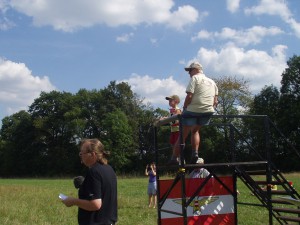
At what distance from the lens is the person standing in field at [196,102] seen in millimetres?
7340

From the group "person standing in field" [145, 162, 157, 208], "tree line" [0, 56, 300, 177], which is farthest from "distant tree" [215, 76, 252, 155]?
"person standing in field" [145, 162, 157, 208]

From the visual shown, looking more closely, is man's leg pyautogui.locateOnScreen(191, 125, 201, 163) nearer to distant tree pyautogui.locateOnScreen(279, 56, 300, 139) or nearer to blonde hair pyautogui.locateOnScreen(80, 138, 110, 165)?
blonde hair pyautogui.locateOnScreen(80, 138, 110, 165)

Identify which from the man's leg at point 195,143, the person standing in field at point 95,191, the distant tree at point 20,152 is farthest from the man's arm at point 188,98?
the distant tree at point 20,152

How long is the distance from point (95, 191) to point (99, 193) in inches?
1.9

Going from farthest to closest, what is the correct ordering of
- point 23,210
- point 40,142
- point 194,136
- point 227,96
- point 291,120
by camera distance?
1. point 40,142
2. point 227,96
3. point 291,120
4. point 23,210
5. point 194,136

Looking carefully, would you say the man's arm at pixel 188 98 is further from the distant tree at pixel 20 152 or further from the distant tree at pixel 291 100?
the distant tree at pixel 20 152

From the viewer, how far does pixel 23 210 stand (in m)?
13.8

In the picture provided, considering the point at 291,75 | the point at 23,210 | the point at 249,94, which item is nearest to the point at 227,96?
the point at 249,94

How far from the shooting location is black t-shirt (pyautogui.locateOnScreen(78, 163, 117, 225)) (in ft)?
14.9

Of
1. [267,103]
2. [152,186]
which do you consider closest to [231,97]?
[267,103]

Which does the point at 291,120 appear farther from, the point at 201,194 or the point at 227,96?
the point at 201,194

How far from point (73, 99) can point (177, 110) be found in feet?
262

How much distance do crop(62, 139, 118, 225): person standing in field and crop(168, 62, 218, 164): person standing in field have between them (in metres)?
2.87

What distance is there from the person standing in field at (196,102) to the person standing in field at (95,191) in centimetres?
287
